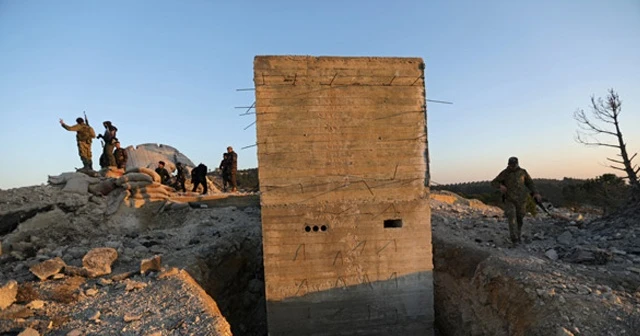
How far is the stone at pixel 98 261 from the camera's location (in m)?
5.53

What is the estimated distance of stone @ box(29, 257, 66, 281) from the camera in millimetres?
5217

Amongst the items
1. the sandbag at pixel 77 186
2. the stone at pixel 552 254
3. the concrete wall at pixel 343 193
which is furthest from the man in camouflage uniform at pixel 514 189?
the sandbag at pixel 77 186

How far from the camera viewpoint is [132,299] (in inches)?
185

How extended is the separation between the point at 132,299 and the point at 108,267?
1357mm

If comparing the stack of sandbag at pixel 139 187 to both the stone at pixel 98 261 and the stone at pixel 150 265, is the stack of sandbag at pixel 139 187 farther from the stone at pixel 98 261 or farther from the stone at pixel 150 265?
the stone at pixel 150 265

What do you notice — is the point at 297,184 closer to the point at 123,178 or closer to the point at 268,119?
the point at 268,119

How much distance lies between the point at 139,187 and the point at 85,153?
224cm

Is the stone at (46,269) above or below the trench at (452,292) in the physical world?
above

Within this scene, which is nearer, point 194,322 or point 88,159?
point 194,322

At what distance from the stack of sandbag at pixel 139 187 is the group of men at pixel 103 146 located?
5.04 feet

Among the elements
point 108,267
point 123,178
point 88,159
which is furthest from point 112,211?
point 108,267

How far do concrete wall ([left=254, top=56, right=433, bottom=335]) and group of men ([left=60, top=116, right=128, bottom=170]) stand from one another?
713cm

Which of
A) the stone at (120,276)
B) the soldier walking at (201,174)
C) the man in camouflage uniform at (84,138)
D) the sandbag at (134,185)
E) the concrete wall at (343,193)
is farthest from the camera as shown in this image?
the soldier walking at (201,174)

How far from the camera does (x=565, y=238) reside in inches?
297
